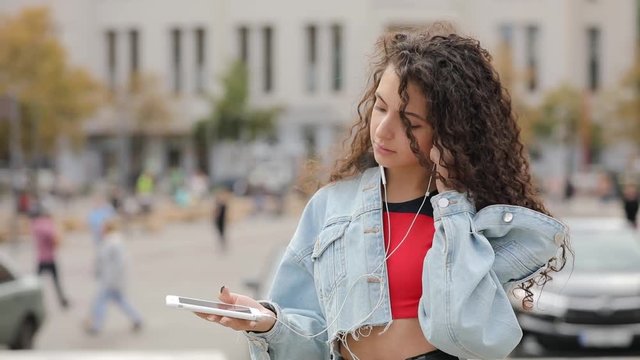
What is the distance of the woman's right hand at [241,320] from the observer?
2.92 meters

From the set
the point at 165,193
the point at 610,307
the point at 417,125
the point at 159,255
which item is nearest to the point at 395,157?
the point at 417,125

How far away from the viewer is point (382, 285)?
9.73ft

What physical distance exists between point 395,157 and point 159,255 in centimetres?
2548

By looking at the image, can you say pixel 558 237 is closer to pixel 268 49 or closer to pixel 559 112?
pixel 559 112

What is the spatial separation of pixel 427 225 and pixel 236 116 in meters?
61.2

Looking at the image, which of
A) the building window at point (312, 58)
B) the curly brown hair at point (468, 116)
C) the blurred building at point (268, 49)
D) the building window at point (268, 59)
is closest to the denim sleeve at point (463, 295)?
the curly brown hair at point (468, 116)

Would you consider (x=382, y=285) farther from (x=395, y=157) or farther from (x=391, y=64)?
(x=391, y=64)

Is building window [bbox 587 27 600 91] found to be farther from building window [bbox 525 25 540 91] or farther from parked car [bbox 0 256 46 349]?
parked car [bbox 0 256 46 349]

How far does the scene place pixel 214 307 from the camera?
2.88 metres

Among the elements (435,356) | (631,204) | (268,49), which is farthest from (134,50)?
(435,356)

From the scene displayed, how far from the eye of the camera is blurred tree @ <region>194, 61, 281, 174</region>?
63.4 metres

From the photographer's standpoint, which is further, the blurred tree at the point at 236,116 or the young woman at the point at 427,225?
the blurred tree at the point at 236,116

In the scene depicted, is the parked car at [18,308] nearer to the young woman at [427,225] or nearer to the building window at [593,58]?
the young woman at [427,225]

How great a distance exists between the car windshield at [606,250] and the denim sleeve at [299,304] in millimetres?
9445
